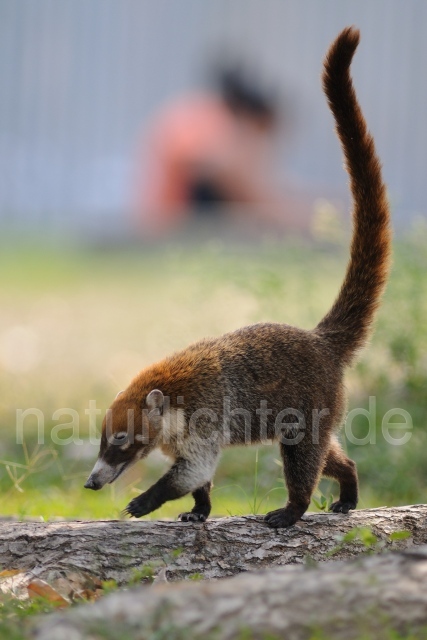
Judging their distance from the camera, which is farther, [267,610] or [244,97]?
[244,97]

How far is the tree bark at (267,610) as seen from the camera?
2.48 m

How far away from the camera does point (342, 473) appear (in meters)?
4.37

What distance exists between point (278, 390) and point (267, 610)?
170 centimetres

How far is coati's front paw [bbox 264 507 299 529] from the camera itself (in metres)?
3.76

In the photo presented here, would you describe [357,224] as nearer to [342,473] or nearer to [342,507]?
[342,473]

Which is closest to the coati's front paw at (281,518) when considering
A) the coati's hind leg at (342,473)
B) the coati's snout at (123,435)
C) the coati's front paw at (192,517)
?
the coati's front paw at (192,517)

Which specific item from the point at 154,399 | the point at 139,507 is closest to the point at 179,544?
the point at 139,507

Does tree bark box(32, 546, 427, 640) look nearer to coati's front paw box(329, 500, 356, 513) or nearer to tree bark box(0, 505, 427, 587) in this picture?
tree bark box(0, 505, 427, 587)

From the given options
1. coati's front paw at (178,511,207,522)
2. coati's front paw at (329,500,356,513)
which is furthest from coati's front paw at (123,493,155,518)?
coati's front paw at (329,500,356,513)

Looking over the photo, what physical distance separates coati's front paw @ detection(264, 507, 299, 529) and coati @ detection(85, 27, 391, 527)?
0.31 ft

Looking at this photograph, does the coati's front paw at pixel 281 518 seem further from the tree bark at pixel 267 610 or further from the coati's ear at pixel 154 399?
the tree bark at pixel 267 610

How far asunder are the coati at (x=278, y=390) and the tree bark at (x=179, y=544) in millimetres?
251

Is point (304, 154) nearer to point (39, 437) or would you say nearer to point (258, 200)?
point (258, 200)

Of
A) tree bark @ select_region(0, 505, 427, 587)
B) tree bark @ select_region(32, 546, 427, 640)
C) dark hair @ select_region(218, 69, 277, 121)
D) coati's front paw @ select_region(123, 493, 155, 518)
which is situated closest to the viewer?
tree bark @ select_region(32, 546, 427, 640)
